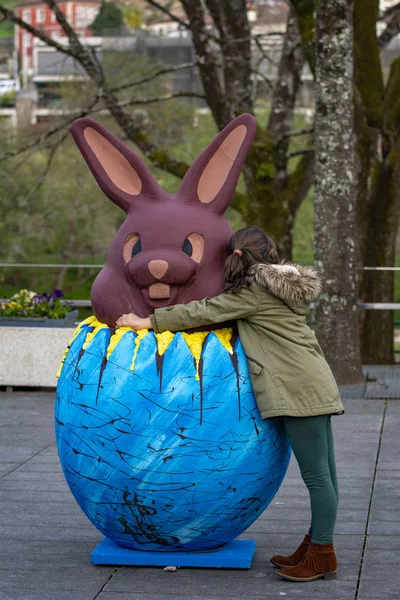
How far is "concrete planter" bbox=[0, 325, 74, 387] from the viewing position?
1097 centimetres

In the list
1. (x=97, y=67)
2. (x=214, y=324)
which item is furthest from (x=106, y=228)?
(x=214, y=324)

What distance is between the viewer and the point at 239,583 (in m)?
5.21

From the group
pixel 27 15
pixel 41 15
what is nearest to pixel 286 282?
pixel 41 15

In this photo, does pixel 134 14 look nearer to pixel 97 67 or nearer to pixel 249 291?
pixel 97 67

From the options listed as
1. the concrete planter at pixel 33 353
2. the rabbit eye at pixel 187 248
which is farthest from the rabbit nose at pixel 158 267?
the concrete planter at pixel 33 353

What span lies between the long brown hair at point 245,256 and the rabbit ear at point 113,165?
1.93 ft

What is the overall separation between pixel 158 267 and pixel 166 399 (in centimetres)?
68

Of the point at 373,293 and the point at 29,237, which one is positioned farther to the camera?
the point at 29,237

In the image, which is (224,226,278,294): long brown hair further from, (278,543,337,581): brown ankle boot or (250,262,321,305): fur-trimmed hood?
(278,543,337,581): brown ankle boot

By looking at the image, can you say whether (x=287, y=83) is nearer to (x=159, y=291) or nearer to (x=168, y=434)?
(x=159, y=291)

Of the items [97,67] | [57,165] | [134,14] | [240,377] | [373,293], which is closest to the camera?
[240,377]

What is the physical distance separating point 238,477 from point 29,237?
86.0 feet

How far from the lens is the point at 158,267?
5223mm

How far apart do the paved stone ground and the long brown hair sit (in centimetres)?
151
